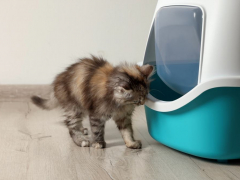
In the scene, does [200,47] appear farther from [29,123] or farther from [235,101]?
[29,123]

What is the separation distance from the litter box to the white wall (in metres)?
1.03

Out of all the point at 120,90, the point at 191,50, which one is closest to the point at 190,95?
the point at 191,50

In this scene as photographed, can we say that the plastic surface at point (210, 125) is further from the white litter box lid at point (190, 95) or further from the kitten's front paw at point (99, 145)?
the kitten's front paw at point (99, 145)

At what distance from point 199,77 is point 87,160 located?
0.61 meters

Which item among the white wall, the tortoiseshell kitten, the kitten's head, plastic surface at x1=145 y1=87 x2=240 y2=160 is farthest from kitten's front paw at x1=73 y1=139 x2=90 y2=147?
Result: the white wall

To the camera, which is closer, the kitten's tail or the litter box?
the litter box

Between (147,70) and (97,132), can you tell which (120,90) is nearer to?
(147,70)

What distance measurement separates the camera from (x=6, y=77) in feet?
9.07

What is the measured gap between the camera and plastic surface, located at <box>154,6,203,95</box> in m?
1.57

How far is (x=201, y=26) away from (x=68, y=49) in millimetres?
1450

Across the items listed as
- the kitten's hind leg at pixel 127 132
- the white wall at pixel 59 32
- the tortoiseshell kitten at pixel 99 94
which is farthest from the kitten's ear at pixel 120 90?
the white wall at pixel 59 32

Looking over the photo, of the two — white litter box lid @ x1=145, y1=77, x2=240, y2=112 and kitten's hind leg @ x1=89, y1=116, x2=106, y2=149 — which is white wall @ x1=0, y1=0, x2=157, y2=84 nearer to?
kitten's hind leg @ x1=89, y1=116, x2=106, y2=149

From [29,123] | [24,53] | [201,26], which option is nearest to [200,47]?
[201,26]

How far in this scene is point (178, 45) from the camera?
5.48 ft
